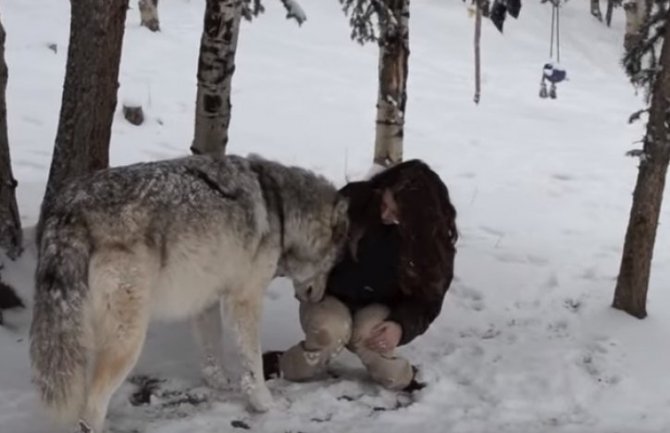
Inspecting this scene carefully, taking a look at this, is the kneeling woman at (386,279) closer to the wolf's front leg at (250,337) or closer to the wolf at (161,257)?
the wolf at (161,257)

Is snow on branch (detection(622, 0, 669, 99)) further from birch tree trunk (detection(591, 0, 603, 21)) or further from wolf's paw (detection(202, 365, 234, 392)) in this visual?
birch tree trunk (detection(591, 0, 603, 21))

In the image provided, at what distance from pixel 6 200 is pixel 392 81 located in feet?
15.1

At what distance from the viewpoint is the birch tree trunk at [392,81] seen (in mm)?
8750

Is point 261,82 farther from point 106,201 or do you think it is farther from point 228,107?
point 106,201

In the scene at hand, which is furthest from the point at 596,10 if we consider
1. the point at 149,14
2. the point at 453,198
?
the point at 453,198

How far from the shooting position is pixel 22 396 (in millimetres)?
4492

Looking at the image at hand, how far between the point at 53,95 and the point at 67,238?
9.90m

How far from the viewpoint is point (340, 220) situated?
190 inches

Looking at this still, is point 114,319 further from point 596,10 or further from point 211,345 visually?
point 596,10

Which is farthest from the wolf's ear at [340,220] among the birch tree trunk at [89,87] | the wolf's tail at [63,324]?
the birch tree trunk at [89,87]

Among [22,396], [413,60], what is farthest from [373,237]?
[413,60]

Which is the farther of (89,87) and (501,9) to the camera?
(501,9)

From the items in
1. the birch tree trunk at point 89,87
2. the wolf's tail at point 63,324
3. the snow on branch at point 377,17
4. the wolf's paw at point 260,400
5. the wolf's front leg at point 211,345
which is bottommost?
the wolf's paw at point 260,400

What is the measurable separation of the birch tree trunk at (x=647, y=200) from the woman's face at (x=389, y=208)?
1.94 meters
